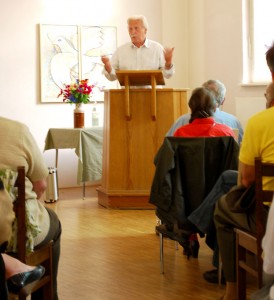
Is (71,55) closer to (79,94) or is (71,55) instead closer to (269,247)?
(79,94)

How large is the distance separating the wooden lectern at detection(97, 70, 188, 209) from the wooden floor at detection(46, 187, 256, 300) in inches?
12.2

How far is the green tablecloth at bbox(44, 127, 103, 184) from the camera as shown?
300 inches

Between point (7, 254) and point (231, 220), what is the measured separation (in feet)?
3.70

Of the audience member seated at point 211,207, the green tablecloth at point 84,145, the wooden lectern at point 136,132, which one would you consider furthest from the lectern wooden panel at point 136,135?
the audience member seated at point 211,207

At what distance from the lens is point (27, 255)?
2.98 meters

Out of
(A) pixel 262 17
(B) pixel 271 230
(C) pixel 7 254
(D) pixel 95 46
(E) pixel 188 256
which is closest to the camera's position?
(B) pixel 271 230

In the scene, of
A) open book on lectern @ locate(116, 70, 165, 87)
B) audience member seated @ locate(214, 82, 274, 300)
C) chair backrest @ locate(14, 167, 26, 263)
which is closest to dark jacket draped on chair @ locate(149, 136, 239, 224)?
audience member seated @ locate(214, 82, 274, 300)

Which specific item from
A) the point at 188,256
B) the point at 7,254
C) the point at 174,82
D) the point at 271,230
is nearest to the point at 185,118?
the point at 188,256

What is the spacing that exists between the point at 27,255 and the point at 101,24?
6.44 meters

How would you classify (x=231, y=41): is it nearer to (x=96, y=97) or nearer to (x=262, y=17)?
(x=262, y=17)

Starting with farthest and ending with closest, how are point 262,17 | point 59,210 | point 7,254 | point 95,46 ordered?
point 95,46 < point 262,17 < point 59,210 < point 7,254

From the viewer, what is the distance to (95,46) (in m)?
9.00

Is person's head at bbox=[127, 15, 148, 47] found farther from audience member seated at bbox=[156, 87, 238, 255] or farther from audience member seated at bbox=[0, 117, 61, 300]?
audience member seated at bbox=[0, 117, 61, 300]

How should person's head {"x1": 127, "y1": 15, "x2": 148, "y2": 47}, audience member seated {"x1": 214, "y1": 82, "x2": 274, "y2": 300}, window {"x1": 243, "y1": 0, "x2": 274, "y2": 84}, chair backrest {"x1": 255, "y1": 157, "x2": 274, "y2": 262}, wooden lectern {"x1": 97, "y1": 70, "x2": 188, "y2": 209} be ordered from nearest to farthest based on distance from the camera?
chair backrest {"x1": 255, "y1": 157, "x2": 274, "y2": 262} < audience member seated {"x1": 214, "y1": 82, "x2": 274, "y2": 300} < wooden lectern {"x1": 97, "y1": 70, "x2": 188, "y2": 209} < person's head {"x1": 127, "y1": 15, "x2": 148, "y2": 47} < window {"x1": 243, "y1": 0, "x2": 274, "y2": 84}
